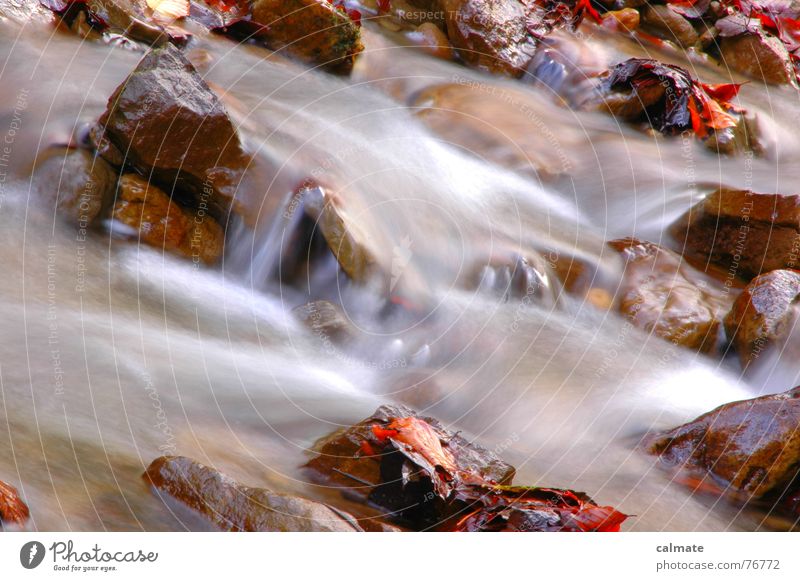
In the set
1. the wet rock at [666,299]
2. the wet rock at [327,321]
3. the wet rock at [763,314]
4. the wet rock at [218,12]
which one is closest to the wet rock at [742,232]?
the wet rock at [666,299]

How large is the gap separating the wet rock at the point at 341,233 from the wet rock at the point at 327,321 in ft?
0.47

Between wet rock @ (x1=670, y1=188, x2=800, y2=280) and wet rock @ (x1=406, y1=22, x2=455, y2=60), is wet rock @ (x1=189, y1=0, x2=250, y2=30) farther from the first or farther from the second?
wet rock @ (x1=670, y1=188, x2=800, y2=280)

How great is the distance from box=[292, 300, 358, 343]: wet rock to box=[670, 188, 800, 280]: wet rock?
1702mm

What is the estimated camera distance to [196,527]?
1576mm

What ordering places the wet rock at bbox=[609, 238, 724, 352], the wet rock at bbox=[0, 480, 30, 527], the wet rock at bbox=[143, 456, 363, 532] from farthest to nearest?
the wet rock at bbox=[609, 238, 724, 352]
the wet rock at bbox=[143, 456, 363, 532]
the wet rock at bbox=[0, 480, 30, 527]

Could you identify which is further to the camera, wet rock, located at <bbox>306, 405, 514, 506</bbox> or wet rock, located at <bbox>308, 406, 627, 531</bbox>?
wet rock, located at <bbox>306, 405, 514, 506</bbox>

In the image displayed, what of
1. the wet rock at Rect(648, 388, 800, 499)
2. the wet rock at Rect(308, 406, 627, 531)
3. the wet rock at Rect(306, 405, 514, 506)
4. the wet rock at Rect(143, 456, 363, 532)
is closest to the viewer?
the wet rock at Rect(143, 456, 363, 532)

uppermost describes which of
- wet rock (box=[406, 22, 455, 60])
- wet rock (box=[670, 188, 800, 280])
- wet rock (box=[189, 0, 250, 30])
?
wet rock (box=[406, 22, 455, 60])

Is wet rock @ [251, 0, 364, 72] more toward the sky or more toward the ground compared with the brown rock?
more toward the ground

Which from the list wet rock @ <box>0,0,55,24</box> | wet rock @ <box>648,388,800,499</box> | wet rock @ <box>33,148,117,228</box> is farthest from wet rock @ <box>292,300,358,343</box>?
wet rock @ <box>0,0,55,24</box>

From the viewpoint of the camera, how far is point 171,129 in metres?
2.54

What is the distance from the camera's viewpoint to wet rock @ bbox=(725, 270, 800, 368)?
2734 mm
